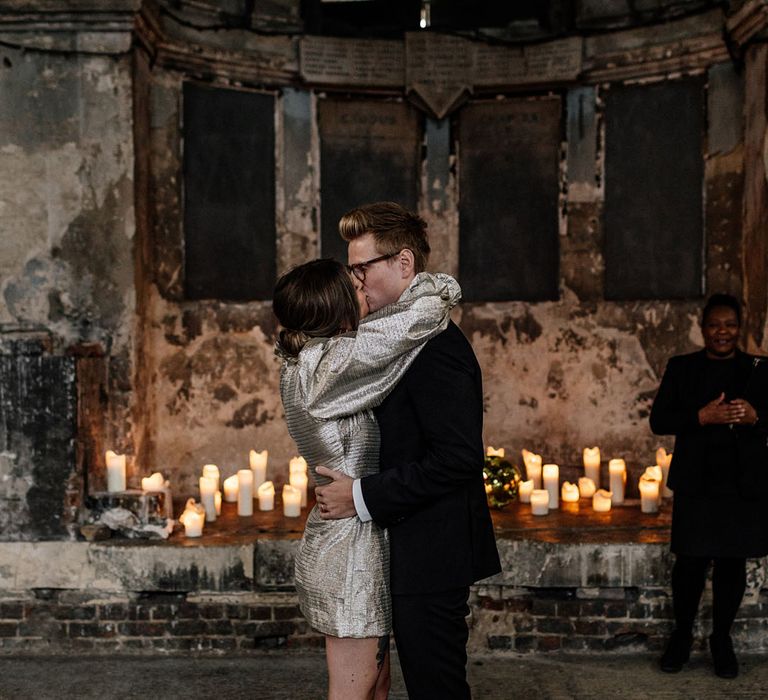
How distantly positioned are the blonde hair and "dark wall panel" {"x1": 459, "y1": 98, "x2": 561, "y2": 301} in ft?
13.5

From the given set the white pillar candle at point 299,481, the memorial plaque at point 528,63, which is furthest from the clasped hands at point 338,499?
the memorial plaque at point 528,63

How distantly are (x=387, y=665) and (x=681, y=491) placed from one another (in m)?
2.01

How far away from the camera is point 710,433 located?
3.98m

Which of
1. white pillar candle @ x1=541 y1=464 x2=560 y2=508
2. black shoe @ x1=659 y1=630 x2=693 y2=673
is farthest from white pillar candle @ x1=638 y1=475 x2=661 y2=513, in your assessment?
black shoe @ x1=659 y1=630 x2=693 y2=673

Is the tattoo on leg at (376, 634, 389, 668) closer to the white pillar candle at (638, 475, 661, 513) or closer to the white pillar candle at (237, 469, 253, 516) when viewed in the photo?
the white pillar candle at (237, 469, 253, 516)


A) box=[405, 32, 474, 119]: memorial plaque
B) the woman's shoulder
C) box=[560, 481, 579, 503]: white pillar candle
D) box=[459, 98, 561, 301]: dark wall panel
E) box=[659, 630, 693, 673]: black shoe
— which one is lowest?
box=[659, 630, 693, 673]: black shoe

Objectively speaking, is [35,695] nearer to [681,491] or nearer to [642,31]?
[681,491]

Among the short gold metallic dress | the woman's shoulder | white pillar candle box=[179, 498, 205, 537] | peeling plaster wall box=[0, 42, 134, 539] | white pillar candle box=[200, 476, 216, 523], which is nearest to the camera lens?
the short gold metallic dress

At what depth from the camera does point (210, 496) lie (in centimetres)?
511

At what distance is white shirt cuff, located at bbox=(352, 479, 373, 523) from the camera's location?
2309mm

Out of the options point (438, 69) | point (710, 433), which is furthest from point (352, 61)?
point (710, 433)

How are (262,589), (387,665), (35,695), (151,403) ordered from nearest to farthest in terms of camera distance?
(387,665) → (35,695) → (262,589) → (151,403)

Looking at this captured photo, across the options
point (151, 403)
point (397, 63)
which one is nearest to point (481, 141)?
point (397, 63)

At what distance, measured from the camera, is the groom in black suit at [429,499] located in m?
2.29
